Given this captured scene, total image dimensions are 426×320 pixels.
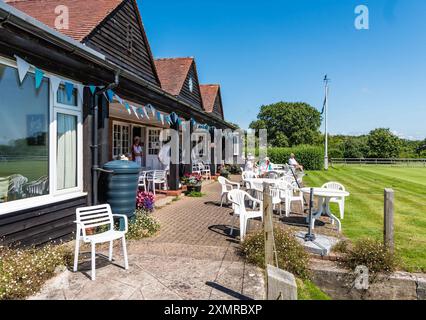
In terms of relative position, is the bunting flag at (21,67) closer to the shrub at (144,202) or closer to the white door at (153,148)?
the shrub at (144,202)

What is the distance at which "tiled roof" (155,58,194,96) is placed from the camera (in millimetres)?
15017

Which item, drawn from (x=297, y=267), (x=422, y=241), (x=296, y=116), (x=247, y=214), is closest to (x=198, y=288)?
(x=297, y=267)

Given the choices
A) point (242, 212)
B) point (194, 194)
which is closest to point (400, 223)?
point (242, 212)

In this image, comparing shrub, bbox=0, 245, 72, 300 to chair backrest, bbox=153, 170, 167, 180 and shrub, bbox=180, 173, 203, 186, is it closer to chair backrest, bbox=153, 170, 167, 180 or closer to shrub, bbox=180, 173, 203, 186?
chair backrest, bbox=153, 170, 167, 180

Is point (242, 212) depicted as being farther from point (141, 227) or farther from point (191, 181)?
point (191, 181)

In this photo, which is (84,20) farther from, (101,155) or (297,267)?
(297,267)

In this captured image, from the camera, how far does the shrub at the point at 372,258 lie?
4.35 meters

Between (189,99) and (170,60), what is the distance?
2.91 meters

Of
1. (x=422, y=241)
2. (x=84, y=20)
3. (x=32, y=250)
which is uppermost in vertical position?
(x=84, y=20)

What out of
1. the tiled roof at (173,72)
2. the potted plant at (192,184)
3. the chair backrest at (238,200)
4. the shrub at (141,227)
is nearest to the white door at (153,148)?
the tiled roof at (173,72)

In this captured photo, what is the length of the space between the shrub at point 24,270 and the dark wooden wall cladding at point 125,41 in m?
6.37

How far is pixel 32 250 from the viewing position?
4164 millimetres

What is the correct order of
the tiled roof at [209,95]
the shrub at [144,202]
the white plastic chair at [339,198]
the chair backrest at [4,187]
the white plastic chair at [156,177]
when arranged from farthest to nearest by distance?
the tiled roof at [209,95], the white plastic chair at [156,177], the shrub at [144,202], the white plastic chair at [339,198], the chair backrest at [4,187]

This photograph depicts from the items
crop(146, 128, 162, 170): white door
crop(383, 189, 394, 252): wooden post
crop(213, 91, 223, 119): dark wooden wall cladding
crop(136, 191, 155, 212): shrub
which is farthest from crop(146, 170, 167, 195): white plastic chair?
crop(213, 91, 223, 119): dark wooden wall cladding
